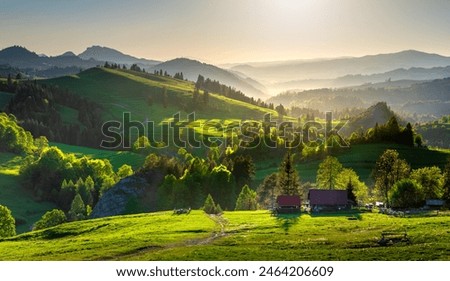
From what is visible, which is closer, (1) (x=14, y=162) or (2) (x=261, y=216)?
(2) (x=261, y=216)

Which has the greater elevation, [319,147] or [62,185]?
[319,147]

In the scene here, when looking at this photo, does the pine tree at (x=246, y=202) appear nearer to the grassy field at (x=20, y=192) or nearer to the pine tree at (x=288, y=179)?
the pine tree at (x=288, y=179)

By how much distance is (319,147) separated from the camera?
429 feet

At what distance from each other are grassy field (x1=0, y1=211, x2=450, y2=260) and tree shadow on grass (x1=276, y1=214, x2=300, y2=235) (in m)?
0.12

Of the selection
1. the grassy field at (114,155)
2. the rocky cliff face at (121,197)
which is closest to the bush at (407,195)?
the rocky cliff face at (121,197)

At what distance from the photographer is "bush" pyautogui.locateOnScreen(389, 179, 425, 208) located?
69.2 metres

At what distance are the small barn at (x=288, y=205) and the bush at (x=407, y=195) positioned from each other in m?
13.3

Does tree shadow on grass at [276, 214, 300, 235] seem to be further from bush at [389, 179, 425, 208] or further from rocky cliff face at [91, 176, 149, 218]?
rocky cliff face at [91, 176, 149, 218]

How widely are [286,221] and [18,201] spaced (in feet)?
297

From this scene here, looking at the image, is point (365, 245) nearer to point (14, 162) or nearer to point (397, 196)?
point (397, 196)

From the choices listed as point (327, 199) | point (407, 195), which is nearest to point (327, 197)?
point (327, 199)

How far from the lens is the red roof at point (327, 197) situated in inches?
2753
